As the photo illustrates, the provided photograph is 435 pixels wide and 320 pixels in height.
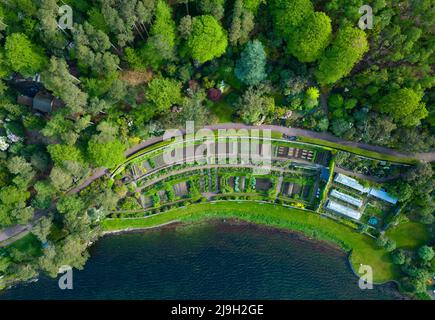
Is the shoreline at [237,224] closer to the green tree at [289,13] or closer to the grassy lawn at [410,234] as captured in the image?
the grassy lawn at [410,234]

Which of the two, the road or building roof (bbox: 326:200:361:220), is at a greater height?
the road

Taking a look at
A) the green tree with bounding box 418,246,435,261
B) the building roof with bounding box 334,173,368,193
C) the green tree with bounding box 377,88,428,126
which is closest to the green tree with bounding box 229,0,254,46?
the green tree with bounding box 377,88,428,126

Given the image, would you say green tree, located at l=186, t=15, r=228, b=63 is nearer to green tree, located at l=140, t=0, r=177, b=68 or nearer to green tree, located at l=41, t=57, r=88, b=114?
green tree, located at l=140, t=0, r=177, b=68

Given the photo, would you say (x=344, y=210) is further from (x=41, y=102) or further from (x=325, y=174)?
(x=41, y=102)

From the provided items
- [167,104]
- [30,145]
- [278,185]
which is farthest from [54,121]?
[278,185]

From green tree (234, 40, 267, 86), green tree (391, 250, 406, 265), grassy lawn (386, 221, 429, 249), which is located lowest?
green tree (391, 250, 406, 265)

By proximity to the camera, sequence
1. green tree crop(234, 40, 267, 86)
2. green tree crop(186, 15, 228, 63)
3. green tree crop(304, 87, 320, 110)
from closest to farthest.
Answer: green tree crop(186, 15, 228, 63)
green tree crop(234, 40, 267, 86)
green tree crop(304, 87, 320, 110)

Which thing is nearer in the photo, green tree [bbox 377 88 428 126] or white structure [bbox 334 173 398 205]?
green tree [bbox 377 88 428 126]
